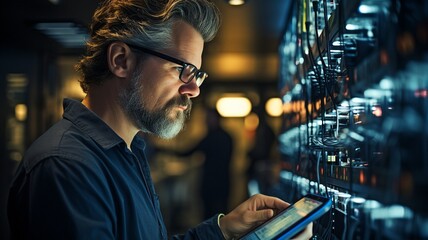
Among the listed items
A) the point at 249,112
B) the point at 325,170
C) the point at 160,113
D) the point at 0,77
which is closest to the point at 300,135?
the point at 325,170

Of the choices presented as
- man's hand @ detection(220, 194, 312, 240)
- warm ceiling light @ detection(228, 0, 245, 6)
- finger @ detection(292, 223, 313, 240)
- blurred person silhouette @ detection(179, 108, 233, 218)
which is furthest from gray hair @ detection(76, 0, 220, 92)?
blurred person silhouette @ detection(179, 108, 233, 218)

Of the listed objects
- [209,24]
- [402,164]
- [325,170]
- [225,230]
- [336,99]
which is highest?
[209,24]

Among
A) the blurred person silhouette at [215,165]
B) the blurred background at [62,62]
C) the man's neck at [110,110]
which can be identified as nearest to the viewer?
the man's neck at [110,110]

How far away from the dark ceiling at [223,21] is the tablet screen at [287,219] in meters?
2.36

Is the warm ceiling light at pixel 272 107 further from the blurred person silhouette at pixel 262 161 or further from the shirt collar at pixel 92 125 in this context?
the shirt collar at pixel 92 125

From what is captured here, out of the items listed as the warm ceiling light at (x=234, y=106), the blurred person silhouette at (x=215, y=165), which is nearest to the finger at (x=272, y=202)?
the blurred person silhouette at (x=215, y=165)

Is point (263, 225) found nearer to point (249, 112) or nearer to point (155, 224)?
point (155, 224)

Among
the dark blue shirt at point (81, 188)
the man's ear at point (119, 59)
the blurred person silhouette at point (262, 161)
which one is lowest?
the blurred person silhouette at point (262, 161)

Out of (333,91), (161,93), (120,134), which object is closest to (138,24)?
(161,93)

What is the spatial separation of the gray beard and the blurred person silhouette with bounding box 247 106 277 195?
14.4 ft

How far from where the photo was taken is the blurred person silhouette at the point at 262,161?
640 cm

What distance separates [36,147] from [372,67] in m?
0.84

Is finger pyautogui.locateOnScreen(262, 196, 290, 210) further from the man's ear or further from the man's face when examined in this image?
the man's ear

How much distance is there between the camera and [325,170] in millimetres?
1620
